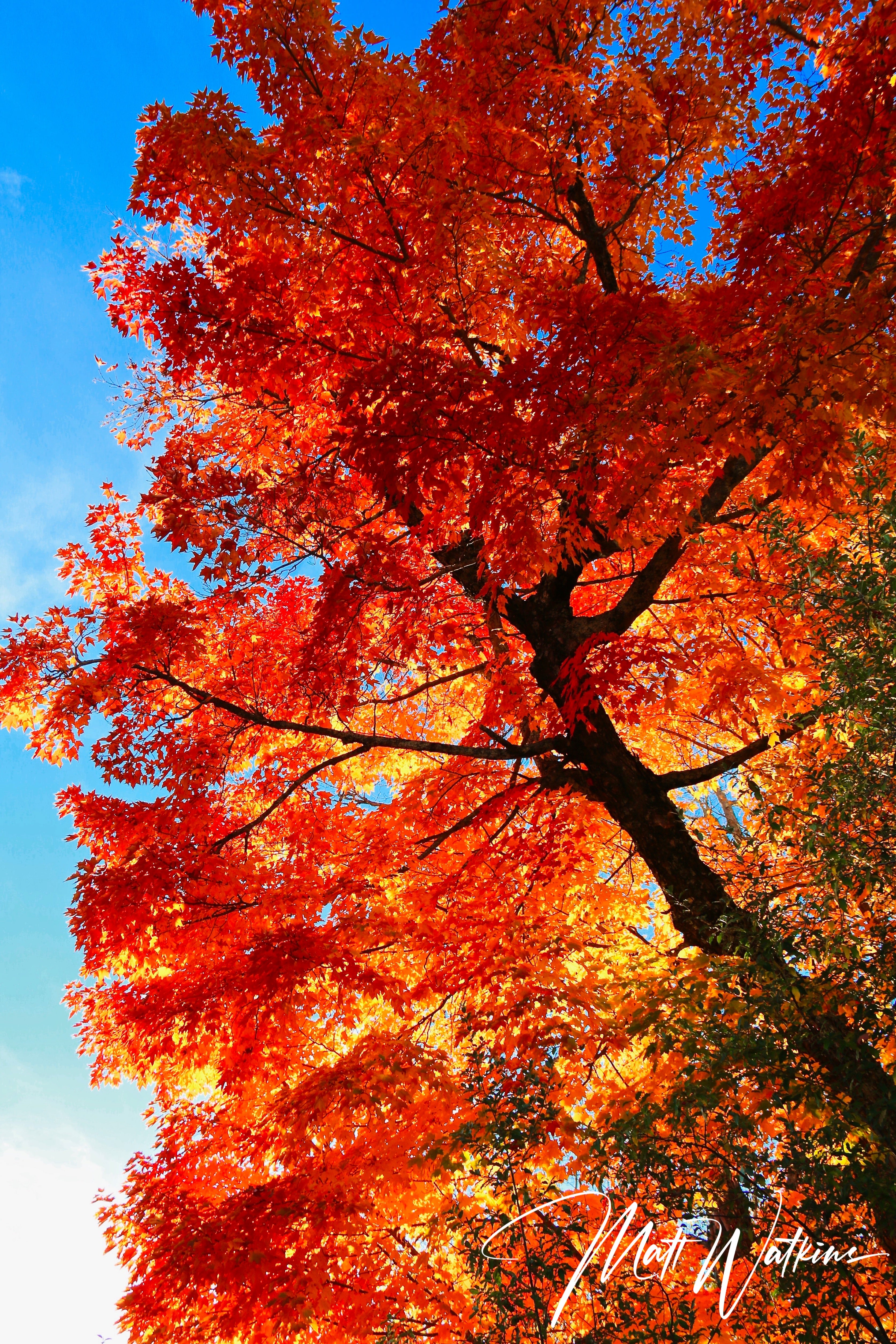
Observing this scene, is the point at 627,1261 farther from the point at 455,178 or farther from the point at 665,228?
the point at 665,228

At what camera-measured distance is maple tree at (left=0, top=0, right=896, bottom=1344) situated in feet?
12.3

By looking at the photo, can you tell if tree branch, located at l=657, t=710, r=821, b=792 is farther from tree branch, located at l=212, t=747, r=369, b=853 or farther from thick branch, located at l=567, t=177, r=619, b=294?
thick branch, located at l=567, t=177, r=619, b=294

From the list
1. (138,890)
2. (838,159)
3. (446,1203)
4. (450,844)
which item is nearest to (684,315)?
(838,159)

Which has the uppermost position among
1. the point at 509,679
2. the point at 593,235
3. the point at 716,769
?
the point at 593,235

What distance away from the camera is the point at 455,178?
556 centimetres

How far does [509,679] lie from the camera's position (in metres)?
6.54

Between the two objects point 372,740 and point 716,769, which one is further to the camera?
point 372,740

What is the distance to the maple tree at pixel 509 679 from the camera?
3748 millimetres
